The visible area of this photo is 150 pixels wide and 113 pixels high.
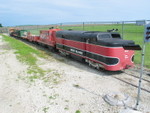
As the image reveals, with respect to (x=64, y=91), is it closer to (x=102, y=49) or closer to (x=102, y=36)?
(x=102, y=49)

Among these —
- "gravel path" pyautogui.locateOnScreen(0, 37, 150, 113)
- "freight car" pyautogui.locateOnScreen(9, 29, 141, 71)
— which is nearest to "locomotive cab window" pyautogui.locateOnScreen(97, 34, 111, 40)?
"freight car" pyautogui.locateOnScreen(9, 29, 141, 71)

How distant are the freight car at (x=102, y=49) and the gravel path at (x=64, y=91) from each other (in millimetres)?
709

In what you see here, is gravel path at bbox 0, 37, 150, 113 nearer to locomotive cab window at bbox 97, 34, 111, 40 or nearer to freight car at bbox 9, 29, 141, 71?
freight car at bbox 9, 29, 141, 71

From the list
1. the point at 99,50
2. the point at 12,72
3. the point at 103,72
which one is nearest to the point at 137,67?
the point at 103,72

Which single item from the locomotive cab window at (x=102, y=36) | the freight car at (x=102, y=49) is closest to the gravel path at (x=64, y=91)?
the freight car at (x=102, y=49)

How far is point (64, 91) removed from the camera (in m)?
6.62

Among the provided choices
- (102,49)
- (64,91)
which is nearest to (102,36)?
(102,49)

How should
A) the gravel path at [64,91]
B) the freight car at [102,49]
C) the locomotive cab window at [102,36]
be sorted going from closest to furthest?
the gravel path at [64,91] < the freight car at [102,49] < the locomotive cab window at [102,36]

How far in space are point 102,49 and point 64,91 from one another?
3202 millimetres

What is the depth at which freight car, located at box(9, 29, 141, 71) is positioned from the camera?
7723 millimetres

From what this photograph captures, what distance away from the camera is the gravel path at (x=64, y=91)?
17.6 ft

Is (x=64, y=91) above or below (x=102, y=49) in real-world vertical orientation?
below

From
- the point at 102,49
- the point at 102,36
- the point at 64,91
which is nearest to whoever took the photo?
the point at 64,91

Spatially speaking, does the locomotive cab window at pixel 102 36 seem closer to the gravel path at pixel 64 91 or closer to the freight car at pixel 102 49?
the freight car at pixel 102 49
